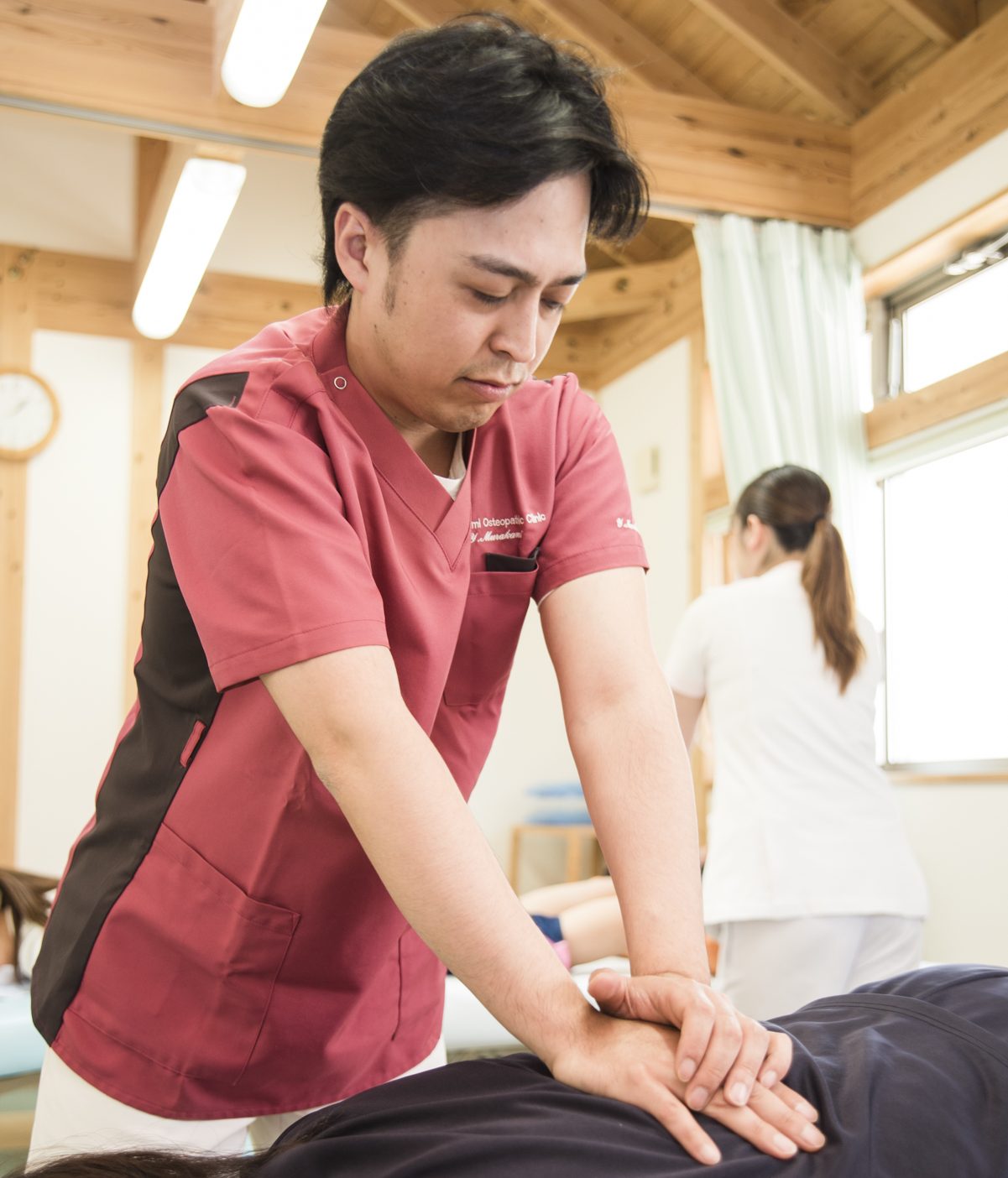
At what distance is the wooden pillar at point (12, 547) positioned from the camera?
504 cm

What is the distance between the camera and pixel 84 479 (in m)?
5.32

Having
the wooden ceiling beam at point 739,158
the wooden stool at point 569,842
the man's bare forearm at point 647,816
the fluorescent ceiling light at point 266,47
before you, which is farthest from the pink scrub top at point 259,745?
the wooden stool at point 569,842

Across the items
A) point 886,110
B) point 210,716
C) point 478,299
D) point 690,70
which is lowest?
point 210,716

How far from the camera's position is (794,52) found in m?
4.16

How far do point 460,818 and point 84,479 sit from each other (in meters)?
4.77

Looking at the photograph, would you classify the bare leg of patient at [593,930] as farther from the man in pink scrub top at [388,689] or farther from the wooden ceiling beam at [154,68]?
the wooden ceiling beam at [154,68]

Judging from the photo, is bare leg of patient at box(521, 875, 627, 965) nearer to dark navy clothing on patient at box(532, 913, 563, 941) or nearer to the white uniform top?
dark navy clothing on patient at box(532, 913, 563, 941)

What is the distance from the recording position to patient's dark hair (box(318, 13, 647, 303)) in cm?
92

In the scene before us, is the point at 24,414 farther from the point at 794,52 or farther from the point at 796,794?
the point at 796,794

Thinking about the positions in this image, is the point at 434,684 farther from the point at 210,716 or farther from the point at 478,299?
the point at 478,299

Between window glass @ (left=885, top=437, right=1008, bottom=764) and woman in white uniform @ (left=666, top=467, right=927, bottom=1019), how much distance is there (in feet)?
5.04

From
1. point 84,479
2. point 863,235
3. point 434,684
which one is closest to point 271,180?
point 84,479

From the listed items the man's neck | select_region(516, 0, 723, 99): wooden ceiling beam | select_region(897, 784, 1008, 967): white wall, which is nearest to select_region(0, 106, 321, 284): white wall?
select_region(516, 0, 723, 99): wooden ceiling beam

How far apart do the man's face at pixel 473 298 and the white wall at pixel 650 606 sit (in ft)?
14.0
